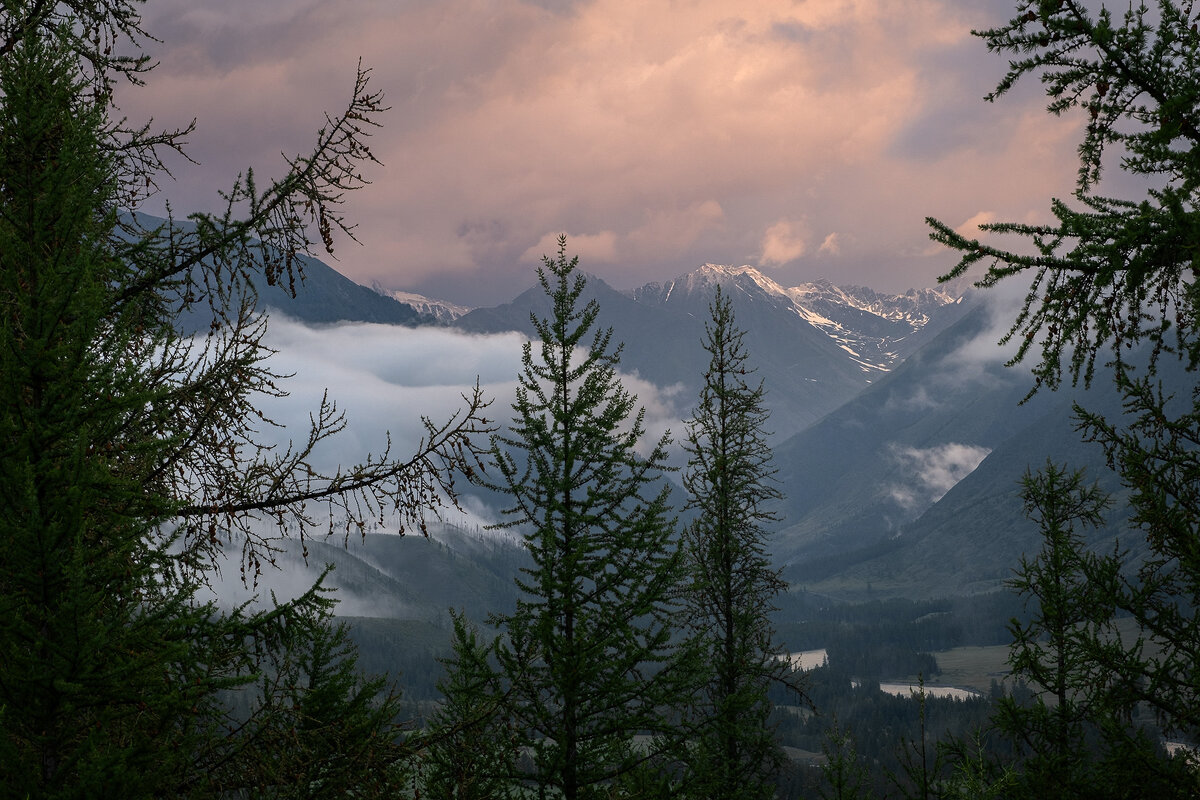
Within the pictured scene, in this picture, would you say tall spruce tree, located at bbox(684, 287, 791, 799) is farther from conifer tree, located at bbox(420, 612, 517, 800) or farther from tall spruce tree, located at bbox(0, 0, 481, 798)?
tall spruce tree, located at bbox(0, 0, 481, 798)

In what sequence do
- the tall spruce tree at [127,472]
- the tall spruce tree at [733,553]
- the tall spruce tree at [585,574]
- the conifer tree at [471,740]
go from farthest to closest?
1. the tall spruce tree at [733,553]
2. the tall spruce tree at [585,574]
3. the conifer tree at [471,740]
4. the tall spruce tree at [127,472]

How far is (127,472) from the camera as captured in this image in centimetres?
621

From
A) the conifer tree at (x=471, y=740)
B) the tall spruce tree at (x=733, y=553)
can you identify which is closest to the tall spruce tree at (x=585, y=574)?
the conifer tree at (x=471, y=740)

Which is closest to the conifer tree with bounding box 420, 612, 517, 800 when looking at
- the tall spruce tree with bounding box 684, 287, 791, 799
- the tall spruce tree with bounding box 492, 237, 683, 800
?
the tall spruce tree with bounding box 492, 237, 683, 800

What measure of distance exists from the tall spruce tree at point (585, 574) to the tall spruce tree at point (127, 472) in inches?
183

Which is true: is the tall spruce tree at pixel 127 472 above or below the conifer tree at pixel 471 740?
above

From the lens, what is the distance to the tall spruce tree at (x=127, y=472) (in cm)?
461

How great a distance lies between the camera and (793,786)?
118 m

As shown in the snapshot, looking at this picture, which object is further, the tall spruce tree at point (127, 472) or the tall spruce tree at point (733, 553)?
the tall spruce tree at point (733, 553)

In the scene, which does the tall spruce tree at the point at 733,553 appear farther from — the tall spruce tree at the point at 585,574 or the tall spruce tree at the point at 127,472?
the tall spruce tree at the point at 127,472

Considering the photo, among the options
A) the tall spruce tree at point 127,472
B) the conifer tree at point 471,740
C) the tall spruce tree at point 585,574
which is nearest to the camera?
the tall spruce tree at point 127,472

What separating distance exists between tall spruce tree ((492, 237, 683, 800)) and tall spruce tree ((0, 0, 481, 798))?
4653 millimetres

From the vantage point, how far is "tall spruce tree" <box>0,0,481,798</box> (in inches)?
181

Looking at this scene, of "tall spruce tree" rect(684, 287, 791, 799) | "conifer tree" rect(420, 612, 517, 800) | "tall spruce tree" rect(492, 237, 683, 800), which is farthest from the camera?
"tall spruce tree" rect(684, 287, 791, 799)
